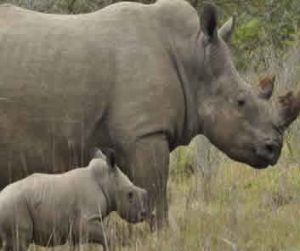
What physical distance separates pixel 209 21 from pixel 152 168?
1.34m

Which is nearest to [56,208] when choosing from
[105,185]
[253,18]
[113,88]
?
[105,185]

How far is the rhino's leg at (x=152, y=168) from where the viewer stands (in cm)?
868

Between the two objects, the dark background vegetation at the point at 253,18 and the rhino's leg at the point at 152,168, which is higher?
the rhino's leg at the point at 152,168

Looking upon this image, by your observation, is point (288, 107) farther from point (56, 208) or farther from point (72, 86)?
point (56, 208)

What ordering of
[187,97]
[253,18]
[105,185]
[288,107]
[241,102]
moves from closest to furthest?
1. [105,185]
2. [187,97]
3. [241,102]
4. [288,107]
5. [253,18]

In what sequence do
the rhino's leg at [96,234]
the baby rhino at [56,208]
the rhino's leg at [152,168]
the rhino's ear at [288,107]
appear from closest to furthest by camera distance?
the baby rhino at [56,208], the rhino's leg at [96,234], the rhino's leg at [152,168], the rhino's ear at [288,107]

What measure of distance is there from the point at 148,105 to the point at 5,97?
3.46 ft

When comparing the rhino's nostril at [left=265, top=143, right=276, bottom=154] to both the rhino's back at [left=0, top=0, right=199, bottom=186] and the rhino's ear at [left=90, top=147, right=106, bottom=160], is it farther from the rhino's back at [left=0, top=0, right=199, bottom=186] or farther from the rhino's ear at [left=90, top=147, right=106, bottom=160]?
the rhino's ear at [left=90, top=147, right=106, bottom=160]

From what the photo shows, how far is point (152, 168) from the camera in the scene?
8.73m

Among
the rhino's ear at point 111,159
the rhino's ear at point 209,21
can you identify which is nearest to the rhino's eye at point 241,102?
the rhino's ear at point 209,21

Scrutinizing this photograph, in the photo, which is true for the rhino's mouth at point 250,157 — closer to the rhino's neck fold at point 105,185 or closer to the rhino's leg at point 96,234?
the rhino's neck fold at point 105,185

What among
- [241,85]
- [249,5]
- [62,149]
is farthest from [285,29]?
[62,149]

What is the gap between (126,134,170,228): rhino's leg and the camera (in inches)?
342

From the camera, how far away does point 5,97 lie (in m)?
8.50
